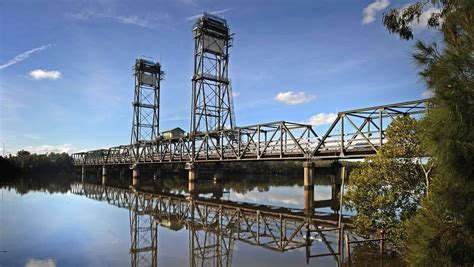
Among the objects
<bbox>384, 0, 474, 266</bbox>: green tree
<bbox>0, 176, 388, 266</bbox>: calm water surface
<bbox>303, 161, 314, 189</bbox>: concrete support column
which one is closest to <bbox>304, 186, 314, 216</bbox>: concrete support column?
<bbox>0, 176, 388, 266</bbox>: calm water surface

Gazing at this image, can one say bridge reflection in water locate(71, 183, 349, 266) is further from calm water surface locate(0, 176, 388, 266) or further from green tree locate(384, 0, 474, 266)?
green tree locate(384, 0, 474, 266)

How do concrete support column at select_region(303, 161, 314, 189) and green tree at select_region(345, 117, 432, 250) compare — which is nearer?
green tree at select_region(345, 117, 432, 250)

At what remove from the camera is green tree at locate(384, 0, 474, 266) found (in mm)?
4488

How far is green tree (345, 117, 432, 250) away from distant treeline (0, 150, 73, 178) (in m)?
80.2

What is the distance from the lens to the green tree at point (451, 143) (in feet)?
14.7

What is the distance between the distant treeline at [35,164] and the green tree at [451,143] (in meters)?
84.5

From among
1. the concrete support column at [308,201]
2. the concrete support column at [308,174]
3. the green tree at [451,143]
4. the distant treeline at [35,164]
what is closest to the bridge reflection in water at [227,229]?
the concrete support column at [308,201]

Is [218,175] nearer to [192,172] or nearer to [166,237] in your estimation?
[192,172]

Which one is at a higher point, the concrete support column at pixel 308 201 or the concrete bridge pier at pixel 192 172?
the concrete bridge pier at pixel 192 172

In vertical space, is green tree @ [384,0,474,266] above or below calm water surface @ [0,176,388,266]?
above

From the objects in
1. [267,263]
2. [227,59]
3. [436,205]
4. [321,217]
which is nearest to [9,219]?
[267,263]

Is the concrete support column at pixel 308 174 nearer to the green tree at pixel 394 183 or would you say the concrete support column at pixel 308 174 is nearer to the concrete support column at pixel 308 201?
the concrete support column at pixel 308 201

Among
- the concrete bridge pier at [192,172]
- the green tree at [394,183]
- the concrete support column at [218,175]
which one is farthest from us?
the concrete support column at [218,175]

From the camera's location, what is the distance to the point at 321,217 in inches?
889
